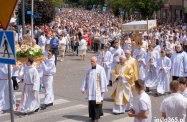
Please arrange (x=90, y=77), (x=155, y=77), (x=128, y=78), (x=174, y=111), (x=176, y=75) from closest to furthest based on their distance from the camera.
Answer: (x=174, y=111) → (x=90, y=77) → (x=128, y=78) → (x=176, y=75) → (x=155, y=77)

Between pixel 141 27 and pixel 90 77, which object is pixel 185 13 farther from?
pixel 90 77

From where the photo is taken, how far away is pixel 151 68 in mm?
17125

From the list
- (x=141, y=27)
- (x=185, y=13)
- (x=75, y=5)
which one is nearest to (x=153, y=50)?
(x=141, y=27)

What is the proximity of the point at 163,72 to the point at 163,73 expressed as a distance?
0.24ft

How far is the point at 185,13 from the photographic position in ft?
191

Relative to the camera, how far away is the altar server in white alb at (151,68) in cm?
1679

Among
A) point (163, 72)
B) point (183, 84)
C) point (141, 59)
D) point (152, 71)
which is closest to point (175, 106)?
point (183, 84)

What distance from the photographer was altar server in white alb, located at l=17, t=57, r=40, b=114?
12.9 meters

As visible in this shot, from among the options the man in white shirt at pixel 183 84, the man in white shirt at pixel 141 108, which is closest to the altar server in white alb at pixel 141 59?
the man in white shirt at pixel 183 84

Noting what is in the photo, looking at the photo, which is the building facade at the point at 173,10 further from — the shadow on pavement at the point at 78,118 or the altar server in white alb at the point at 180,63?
the shadow on pavement at the point at 78,118

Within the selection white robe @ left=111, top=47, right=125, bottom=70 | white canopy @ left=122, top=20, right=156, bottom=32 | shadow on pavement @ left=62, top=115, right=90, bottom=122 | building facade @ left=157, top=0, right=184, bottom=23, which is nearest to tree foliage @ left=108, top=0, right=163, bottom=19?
building facade @ left=157, top=0, right=184, bottom=23

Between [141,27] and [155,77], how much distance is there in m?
7.00

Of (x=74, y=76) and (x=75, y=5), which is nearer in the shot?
(x=74, y=76)

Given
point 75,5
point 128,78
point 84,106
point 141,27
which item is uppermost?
point 75,5
